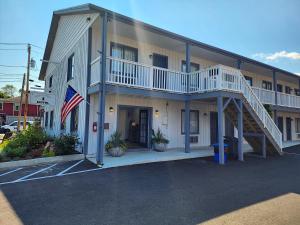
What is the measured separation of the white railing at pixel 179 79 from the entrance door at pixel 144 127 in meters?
2.86

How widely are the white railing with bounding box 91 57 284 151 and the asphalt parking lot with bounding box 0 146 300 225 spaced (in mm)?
3711

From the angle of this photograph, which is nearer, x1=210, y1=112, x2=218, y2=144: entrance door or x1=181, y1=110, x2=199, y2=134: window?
x1=181, y1=110, x2=199, y2=134: window

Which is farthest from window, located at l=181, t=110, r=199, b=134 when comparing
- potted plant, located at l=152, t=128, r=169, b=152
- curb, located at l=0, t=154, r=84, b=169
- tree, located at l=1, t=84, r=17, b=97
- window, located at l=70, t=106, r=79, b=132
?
tree, located at l=1, t=84, r=17, b=97

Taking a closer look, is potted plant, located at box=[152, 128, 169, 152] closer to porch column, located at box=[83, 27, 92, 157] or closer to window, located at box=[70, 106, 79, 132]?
porch column, located at box=[83, 27, 92, 157]

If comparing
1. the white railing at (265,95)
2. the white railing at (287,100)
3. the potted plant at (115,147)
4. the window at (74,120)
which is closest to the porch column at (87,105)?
the potted plant at (115,147)

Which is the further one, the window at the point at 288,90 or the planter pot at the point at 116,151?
the window at the point at 288,90

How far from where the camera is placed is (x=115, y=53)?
444 inches

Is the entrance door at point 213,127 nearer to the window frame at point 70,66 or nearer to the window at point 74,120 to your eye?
the window at point 74,120

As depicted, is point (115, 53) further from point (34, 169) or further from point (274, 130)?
point (274, 130)

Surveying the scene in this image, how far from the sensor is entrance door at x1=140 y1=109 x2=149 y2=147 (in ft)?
42.0

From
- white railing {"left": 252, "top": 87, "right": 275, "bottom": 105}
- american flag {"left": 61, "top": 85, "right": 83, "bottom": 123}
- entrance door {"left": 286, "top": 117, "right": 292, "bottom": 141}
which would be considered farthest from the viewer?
entrance door {"left": 286, "top": 117, "right": 292, "bottom": 141}

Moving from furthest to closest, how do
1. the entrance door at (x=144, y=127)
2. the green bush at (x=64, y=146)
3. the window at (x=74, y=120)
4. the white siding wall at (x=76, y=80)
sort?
1. the entrance door at (x=144, y=127)
2. the window at (x=74, y=120)
3. the white siding wall at (x=76, y=80)
4. the green bush at (x=64, y=146)

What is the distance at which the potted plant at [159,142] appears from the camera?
38.3ft

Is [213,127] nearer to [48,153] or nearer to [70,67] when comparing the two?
[70,67]
